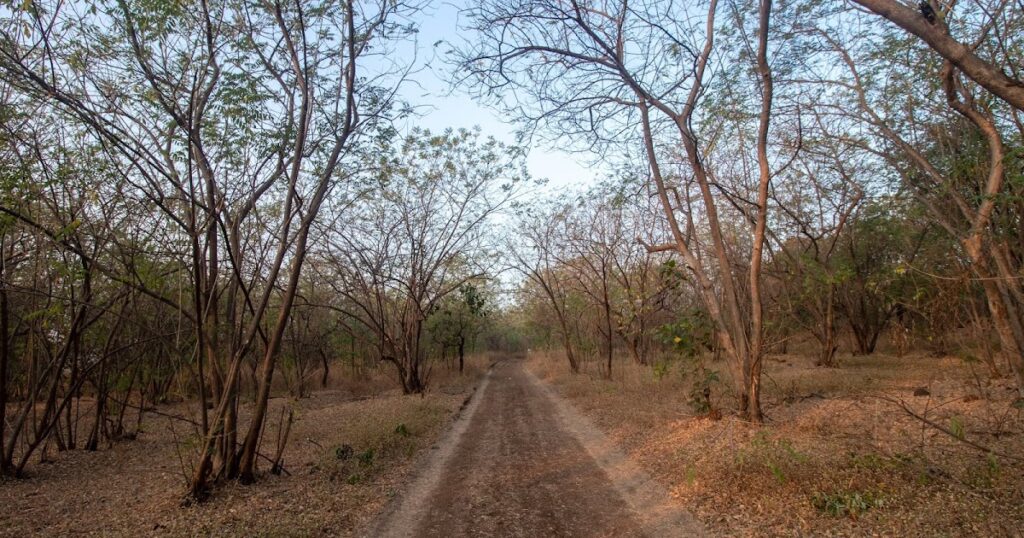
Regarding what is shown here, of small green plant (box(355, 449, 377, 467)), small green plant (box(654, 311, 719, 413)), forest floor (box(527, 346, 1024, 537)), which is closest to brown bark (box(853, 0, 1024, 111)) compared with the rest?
forest floor (box(527, 346, 1024, 537))

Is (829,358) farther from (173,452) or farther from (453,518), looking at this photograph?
(173,452)

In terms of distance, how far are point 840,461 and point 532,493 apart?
3.23 m

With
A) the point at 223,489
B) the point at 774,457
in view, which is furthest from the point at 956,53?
the point at 223,489

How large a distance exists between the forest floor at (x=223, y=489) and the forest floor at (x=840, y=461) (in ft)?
11.4

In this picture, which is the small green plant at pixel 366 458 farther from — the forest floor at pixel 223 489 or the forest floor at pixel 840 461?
the forest floor at pixel 840 461

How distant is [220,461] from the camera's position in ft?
20.8

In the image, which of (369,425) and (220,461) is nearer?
(220,461)

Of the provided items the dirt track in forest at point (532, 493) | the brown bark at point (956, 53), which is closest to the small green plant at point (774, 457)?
the dirt track in forest at point (532, 493)

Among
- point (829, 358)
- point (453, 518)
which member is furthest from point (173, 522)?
point (829, 358)

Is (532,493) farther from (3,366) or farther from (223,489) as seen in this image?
(3,366)

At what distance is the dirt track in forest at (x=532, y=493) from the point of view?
15.8ft

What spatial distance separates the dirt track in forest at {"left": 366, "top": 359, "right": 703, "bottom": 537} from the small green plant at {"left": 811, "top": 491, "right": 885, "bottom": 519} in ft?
3.59

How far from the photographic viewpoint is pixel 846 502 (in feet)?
14.7

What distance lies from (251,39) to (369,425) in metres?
6.58
